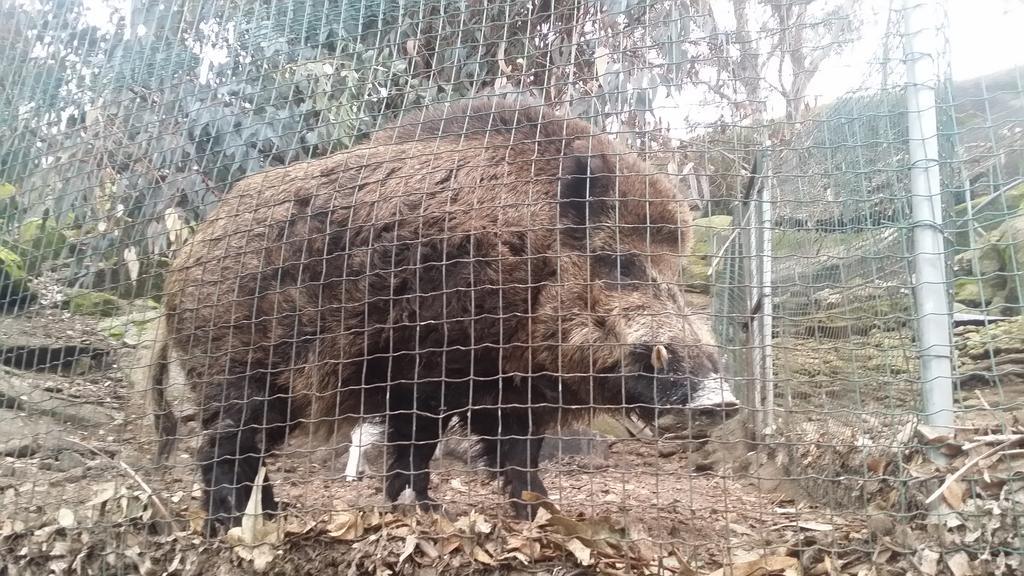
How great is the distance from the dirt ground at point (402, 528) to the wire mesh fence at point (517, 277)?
0.06 ft

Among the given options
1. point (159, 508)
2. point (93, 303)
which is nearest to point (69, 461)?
point (93, 303)

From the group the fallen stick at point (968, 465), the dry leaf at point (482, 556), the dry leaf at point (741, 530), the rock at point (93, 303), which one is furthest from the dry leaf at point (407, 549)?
the rock at point (93, 303)

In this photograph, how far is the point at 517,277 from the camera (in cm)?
368

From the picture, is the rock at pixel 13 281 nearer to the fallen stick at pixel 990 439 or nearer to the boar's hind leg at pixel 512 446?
the boar's hind leg at pixel 512 446

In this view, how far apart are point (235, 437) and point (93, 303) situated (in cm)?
204

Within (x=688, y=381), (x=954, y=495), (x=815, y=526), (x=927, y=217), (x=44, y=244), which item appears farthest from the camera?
(x=44, y=244)

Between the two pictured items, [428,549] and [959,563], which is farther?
[428,549]

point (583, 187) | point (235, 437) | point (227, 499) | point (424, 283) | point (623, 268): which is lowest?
point (227, 499)

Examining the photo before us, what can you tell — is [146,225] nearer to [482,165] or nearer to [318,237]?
[318,237]

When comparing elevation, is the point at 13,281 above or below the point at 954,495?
above

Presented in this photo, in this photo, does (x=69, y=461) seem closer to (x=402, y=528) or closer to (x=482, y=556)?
(x=402, y=528)

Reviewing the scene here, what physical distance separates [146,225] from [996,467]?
14.2ft

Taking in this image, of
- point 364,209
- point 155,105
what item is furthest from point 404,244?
point 155,105

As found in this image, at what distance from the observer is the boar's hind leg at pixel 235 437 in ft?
12.4
